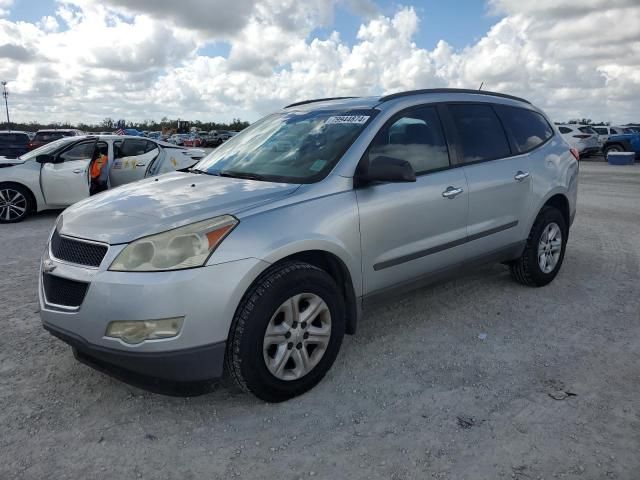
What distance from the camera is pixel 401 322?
4188 millimetres

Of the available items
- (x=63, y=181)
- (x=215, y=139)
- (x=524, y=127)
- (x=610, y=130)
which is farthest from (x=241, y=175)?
(x=215, y=139)

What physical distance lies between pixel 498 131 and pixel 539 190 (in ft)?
2.22

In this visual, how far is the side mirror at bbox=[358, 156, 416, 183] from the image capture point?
3197mm

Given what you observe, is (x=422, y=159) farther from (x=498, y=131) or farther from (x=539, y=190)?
(x=539, y=190)

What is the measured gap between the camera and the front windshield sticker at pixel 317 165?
10.9 feet

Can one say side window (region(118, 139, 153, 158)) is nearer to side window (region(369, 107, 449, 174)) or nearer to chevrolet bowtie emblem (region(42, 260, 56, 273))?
chevrolet bowtie emblem (region(42, 260, 56, 273))

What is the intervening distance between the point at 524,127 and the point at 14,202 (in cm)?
803

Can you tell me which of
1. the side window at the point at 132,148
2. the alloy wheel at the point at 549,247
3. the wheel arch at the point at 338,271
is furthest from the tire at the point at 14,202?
the alloy wheel at the point at 549,247

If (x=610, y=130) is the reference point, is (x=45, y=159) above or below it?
above

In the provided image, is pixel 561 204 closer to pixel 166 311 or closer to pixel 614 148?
pixel 166 311

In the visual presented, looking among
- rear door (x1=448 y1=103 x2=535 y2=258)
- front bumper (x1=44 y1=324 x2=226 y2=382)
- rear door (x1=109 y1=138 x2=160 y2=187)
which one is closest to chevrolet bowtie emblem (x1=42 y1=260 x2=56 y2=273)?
front bumper (x1=44 y1=324 x2=226 y2=382)

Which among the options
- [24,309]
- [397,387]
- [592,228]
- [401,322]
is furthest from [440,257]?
[592,228]

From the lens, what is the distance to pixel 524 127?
15.8 feet

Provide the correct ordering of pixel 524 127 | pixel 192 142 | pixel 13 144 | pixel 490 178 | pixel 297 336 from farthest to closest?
pixel 192 142 → pixel 13 144 → pixel 524 127 → pixel 490 178 → pixel 297 336
